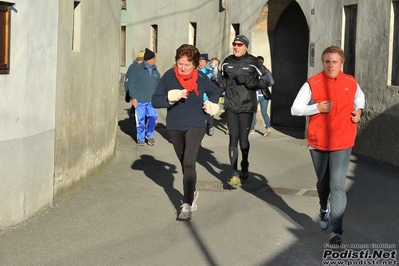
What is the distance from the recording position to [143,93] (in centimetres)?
1443

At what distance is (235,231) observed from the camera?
295 inches

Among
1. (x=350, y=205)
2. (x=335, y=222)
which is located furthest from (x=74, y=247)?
(x=350, y=205)

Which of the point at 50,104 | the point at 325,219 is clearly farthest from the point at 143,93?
the point at 325,219

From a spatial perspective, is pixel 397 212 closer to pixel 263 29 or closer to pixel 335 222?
pixel 335 222

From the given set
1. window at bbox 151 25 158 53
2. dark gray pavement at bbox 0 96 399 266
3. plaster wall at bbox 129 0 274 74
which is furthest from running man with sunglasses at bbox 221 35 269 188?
window at bbox 151 25 158 53

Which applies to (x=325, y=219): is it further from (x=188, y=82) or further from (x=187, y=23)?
(x=187, y=23)

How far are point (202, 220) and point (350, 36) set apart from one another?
7.48 metres

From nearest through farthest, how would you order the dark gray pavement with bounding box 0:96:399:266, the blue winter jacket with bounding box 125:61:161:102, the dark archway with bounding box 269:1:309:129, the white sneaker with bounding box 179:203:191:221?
the dark gray pavement with bounding box 0:96:399:266 → the white sneaker with bounding box 179:203:191:221 → the blue winter jacket with bounding box 125:61:161:102 → the dark archway with bounding box 269:1:309:129

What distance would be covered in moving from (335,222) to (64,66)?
3597 millimetres

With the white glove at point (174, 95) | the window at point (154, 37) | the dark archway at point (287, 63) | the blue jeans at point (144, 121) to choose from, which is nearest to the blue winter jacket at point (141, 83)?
the blue jeans at point (144, 121)


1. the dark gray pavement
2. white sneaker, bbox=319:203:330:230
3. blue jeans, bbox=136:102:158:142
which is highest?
blue jeans, bbox=136:102:158:142

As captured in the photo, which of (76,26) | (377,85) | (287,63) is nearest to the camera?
(76,26)

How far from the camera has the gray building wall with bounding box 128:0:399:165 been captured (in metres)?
12.7

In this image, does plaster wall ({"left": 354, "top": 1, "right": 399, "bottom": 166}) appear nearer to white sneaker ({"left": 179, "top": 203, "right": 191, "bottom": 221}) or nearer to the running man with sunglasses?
the running man with sunglasses
